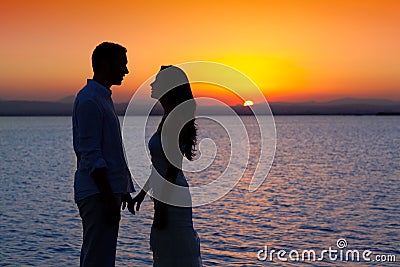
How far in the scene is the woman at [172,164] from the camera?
4.28m

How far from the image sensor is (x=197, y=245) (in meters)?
4.66

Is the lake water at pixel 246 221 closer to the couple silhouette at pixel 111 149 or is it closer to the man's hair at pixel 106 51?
the couple silhouette at pixel 111 149

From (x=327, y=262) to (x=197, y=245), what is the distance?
6.96 m

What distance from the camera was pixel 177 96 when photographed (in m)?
4.28

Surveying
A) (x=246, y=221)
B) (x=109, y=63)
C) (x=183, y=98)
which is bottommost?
(x=246, y=221)

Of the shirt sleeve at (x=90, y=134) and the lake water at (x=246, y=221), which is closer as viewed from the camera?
the shirt sleeve at (x=90, y=134)

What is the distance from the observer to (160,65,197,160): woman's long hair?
13.9ft

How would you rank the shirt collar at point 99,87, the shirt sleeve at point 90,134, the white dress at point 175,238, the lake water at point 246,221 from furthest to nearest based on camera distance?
the lake water at point 246,221
the white dress at point 175,238
the shirt collar at point 99,87
the shirt sleeve at point 90,134

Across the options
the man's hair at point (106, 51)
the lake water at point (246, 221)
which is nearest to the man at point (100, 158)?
the man's hair at point (106, 51)

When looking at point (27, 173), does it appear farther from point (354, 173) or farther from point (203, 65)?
point (203, 65)

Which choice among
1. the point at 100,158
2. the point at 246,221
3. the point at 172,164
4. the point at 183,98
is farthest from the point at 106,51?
the point at 246,221

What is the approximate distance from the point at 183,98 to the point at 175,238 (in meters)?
1.06

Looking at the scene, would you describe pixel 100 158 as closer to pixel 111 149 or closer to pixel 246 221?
pixel 111 149

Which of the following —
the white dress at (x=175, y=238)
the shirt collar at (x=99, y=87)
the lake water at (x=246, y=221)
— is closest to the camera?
the shirt collar at (x=99, y=87)
